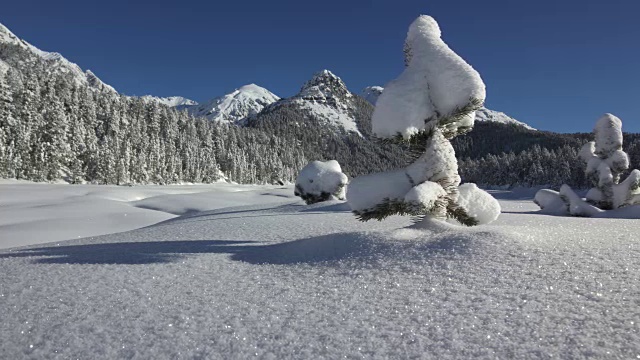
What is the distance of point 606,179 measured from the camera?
60.1 ft

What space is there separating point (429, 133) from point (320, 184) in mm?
14373

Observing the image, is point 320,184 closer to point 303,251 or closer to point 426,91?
point 426,91

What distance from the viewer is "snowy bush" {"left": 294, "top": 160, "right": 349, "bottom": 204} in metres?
20.2

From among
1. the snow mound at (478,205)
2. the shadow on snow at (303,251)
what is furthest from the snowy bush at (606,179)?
the shadow on snow at (303,251)

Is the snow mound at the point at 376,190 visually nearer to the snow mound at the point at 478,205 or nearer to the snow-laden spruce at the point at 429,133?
the snow-laden spruce at the point at 429,133

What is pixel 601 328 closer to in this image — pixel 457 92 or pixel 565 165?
pixel 457 92

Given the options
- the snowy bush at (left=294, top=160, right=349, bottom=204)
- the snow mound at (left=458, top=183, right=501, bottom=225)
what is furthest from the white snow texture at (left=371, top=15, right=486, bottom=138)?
the snowy bush at (left=294, top=160, right=349, bottom=204)

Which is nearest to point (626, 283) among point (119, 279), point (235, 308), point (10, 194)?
point (235, 308)

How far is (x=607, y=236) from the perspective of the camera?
491 centimetres

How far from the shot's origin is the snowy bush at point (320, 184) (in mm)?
20203

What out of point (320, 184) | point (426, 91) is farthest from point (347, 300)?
point (320, 184)

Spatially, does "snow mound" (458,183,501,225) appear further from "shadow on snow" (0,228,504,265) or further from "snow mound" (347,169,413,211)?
"shadow on snow" (0,228,504,265)

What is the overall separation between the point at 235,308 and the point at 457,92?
4.52m

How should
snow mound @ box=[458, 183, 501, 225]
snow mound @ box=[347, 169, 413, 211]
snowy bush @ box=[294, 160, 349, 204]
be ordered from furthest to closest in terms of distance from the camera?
1. snowy bush @ box=[294, 160, 349, 204]
2. snow mound @ box=[458, 183, 501, 225]
3. snow mound @ box=[347, 169, 413, 211]
